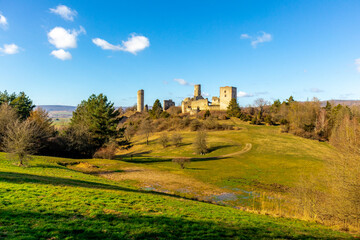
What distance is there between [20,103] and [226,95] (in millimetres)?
80924

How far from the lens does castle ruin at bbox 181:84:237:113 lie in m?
104

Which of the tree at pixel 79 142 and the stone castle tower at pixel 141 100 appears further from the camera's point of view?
the stone castle tower at pixel 141 100

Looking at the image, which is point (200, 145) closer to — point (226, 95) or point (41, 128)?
point (41, 128)

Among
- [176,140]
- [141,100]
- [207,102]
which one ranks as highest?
[141,100]

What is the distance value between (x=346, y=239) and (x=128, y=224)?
1068cm

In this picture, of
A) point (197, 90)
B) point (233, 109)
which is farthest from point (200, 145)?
point (197, 90)

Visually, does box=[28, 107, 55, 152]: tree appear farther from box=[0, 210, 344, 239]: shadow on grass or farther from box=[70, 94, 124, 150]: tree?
box=[0, 210, 344, 239]: shadow on grass

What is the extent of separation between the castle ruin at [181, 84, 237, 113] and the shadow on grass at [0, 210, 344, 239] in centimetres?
9575

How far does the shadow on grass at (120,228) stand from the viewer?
781 cm

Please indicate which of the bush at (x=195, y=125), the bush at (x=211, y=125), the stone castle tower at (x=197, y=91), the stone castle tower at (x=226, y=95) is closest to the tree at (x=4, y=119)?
the bush at (x=195, y=125)

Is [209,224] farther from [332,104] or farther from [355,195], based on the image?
[332,104]

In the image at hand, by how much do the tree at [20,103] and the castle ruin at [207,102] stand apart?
229ft

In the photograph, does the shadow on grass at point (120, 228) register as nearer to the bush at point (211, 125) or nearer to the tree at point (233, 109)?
the bush at point (211, 125)

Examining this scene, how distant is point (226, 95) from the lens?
105 m
